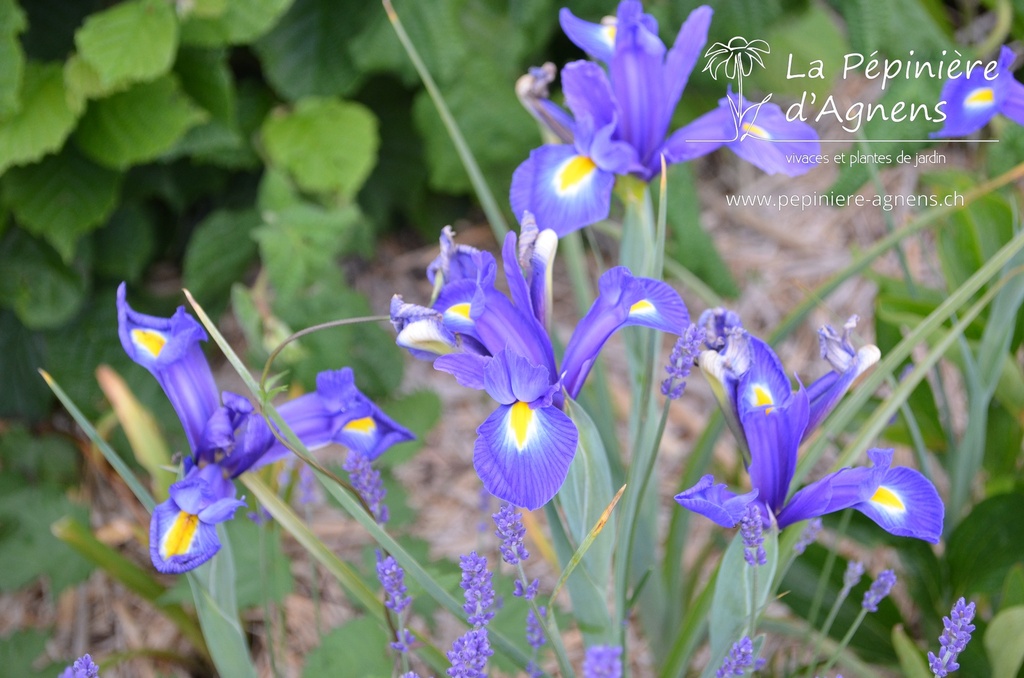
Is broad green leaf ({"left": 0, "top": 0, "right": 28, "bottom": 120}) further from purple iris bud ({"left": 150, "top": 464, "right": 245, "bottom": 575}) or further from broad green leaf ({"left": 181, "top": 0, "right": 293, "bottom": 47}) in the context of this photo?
purple iris bud ({"left": 150, "top": 464, "right": 245, "bottom": 575})

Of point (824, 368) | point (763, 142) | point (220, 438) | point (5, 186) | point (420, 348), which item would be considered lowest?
point (824, 368)

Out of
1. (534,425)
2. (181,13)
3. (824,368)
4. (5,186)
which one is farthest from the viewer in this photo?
(824,368)

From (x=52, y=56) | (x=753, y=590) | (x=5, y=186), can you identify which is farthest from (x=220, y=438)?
(x=52, y=56)

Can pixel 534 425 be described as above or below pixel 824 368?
above

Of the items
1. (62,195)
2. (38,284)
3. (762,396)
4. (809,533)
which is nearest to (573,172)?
(762,396)

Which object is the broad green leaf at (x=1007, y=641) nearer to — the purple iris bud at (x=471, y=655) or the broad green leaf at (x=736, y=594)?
the broad green leaf at (x=736, y=594)

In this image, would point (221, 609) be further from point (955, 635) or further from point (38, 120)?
point (38, 120)

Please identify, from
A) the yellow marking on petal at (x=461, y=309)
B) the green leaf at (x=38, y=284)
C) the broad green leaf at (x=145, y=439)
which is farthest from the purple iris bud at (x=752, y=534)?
the green leaf at (x=38, y=284)

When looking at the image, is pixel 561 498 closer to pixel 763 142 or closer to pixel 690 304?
pixel 763 142
